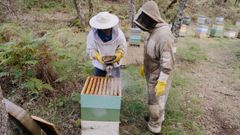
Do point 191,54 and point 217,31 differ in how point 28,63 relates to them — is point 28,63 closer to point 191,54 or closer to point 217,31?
point 191,54

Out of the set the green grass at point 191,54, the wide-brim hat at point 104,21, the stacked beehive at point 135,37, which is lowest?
the green grass at point 191,54

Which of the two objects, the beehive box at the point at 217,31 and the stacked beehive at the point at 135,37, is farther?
the beehive box at the point at 217,31

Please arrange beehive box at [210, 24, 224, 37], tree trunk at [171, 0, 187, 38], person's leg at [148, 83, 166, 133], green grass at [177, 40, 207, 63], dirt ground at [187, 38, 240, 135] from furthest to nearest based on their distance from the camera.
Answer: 1. beehive box at [210, 24, 224, 37]
2. green grass at [177, 40, 207, 63]
3. tree trunk at [171, 0, 187, 38]
4. dirt ground at [187, 38, 240, 135]
5. person's leg at [148, 83, 166, 133]

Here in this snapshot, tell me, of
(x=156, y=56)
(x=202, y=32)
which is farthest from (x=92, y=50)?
(x=202, y=32)

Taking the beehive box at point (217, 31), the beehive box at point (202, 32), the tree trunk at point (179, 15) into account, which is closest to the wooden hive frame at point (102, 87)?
the tree trunk at point (179, 15)

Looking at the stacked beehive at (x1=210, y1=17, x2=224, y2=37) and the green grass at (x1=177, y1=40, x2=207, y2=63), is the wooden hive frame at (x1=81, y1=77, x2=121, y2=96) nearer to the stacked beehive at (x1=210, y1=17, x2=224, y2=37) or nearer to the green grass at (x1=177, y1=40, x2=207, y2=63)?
the green grass at (x1=177, y1=40, x2=207, y2=63)

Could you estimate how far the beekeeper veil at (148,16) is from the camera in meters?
3.13

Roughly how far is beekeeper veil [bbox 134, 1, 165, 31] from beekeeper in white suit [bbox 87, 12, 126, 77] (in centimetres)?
36

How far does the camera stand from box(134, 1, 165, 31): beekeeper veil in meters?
3.13

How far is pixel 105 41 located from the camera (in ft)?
11.8

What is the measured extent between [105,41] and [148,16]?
2.61ft

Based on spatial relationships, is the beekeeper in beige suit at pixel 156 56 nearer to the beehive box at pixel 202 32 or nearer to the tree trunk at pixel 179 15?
the tree trunk at pixel 179 15

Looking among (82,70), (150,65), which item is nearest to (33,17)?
(82,70)

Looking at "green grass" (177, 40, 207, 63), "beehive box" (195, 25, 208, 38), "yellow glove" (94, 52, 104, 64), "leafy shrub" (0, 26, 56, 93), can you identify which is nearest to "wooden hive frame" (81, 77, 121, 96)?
"yellow glove" (94, 52, 104, 64)
